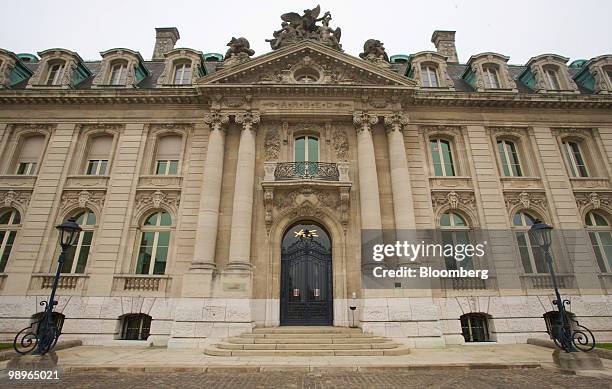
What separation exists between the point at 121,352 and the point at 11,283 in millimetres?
6761

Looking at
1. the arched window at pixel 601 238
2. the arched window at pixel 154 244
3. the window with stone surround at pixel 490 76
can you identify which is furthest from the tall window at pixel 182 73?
the arched window at pixel 601 238

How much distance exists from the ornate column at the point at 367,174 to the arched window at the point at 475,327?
5479 millimetres

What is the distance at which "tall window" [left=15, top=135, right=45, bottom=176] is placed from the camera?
51.3ft

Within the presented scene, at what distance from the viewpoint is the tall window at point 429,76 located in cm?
1750

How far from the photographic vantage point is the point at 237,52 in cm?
1700

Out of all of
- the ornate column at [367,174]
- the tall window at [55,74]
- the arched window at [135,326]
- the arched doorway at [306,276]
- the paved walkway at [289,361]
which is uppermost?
the tall window at [55,74]

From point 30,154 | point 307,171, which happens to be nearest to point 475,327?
point 307,171

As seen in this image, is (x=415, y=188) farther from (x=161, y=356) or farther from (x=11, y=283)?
(x=11, y=283)

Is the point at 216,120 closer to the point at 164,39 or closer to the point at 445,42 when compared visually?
the point at 164,39

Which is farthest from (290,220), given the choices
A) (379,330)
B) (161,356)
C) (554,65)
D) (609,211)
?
(554,65)

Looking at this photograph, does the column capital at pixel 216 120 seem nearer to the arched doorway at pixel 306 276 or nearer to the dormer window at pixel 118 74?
the dormer window at pixel 118 74

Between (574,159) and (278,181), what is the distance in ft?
52.1

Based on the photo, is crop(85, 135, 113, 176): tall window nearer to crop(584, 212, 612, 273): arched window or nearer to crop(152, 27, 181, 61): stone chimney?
crop(152, 27, 181, 61): stone chimney

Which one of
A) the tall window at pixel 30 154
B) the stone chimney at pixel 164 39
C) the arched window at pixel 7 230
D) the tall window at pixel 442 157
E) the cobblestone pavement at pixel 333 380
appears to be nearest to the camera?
the cobblestone pavement at pixel 333 380
